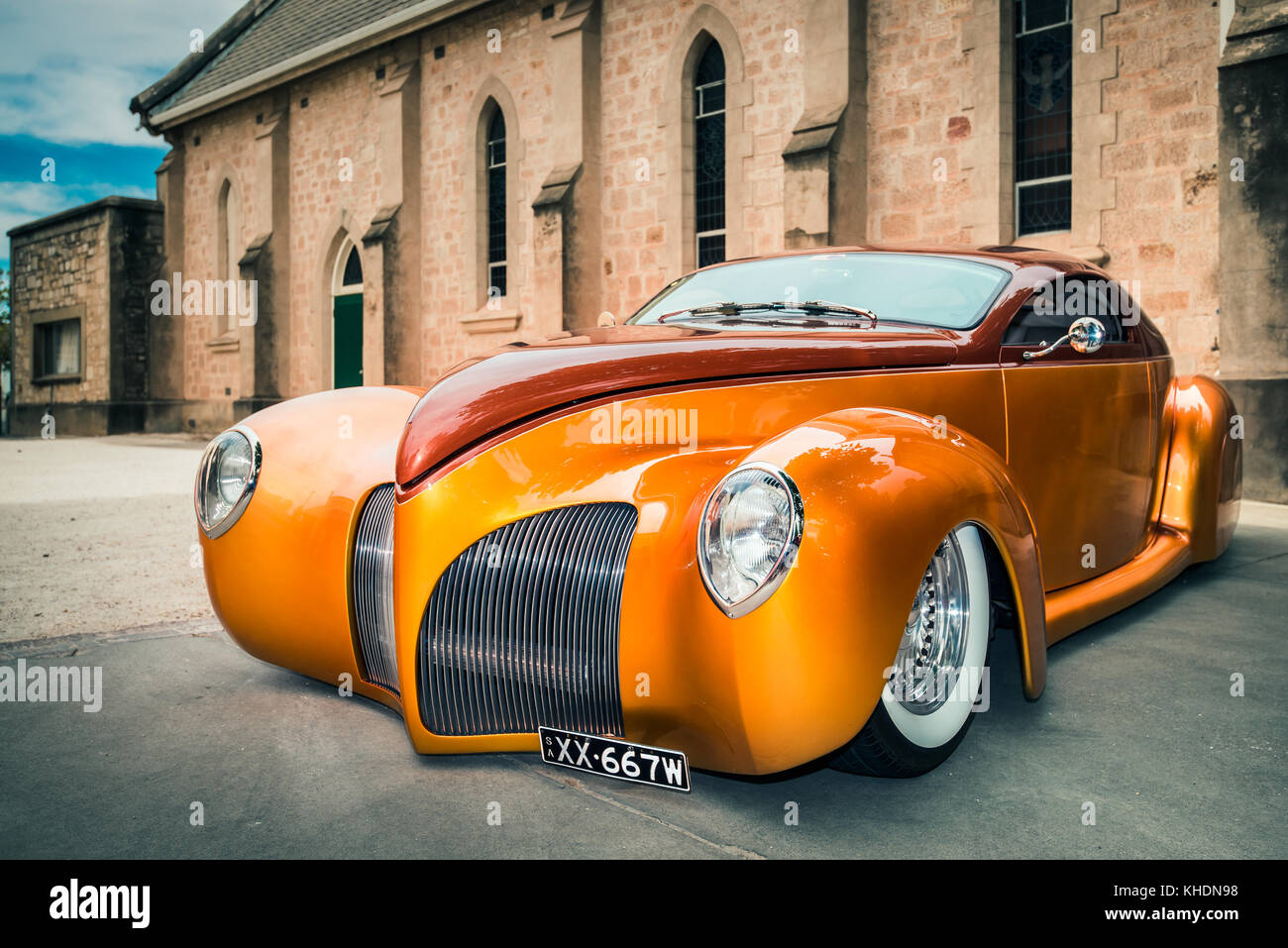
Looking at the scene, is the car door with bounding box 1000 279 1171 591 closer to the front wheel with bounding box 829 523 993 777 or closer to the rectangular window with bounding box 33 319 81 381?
the front wheel with bounding box 829 523 993 777

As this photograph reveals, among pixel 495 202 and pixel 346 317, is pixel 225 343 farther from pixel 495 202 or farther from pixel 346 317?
pixel 495 202

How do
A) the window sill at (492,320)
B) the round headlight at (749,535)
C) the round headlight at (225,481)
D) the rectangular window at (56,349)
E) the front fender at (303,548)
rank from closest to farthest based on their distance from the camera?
the round headlight at (749,535), the front fender at (303,548), the round headlight at (225,481), the window sill at (492,320), the rectangular window at (56,349)

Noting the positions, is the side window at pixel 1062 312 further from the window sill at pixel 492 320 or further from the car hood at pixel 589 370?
the window sill at pixel 492 320

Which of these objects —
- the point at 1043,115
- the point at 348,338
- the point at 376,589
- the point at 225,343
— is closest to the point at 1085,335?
the point at 376,589

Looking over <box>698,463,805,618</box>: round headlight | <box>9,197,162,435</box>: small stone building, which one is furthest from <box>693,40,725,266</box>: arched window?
<box>9,197,162,435</box>: small stone building

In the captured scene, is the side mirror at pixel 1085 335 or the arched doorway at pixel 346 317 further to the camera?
the arched doorway at pixel 346 317

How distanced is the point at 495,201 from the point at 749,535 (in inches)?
608

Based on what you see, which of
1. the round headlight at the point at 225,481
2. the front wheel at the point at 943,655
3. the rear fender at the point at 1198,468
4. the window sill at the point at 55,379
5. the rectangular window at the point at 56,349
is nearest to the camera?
the front wheel at the point at 943,655

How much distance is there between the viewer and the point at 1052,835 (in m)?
2.18

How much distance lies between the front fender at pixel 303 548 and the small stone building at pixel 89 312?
23910mm

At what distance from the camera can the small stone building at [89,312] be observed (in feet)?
78.9

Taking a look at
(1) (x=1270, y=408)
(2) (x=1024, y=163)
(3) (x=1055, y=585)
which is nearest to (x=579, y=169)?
(2) (x=1024, y=163)

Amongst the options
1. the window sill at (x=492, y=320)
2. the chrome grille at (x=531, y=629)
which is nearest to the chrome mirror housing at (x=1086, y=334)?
the chrome grille at (x=531, y=629)

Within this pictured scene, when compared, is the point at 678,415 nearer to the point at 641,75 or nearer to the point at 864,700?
the point at 864,700
